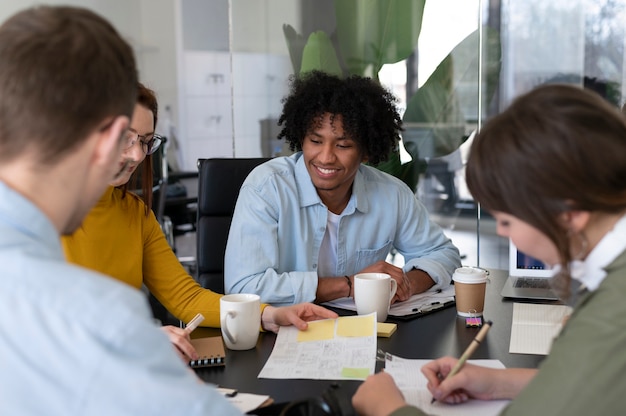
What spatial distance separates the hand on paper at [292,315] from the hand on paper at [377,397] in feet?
1.26

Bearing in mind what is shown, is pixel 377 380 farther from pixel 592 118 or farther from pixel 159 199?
pixel 159 199

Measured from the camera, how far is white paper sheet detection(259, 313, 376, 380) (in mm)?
1336

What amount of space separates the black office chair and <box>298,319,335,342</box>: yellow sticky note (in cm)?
69

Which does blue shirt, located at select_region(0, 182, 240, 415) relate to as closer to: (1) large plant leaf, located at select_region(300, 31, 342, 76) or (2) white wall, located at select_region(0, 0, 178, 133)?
(1) large plant leaf, located at select_region(300, 31, 342, 76)

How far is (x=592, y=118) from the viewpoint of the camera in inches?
37.7

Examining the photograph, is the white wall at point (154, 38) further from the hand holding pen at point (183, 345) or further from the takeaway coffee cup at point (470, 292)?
the hand holding pen at point (183, 345)

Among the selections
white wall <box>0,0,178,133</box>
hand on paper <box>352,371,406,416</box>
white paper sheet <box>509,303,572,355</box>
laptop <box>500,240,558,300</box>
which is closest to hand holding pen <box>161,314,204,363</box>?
hand on paper <box>352,371,406,416</box>

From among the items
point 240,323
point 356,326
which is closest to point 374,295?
point 356,326

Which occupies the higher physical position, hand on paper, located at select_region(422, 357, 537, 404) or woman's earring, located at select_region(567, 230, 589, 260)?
woman's earring, located at select_region(567, 230, 589, 260)

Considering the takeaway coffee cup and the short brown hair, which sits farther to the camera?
the takeaway coffee cup

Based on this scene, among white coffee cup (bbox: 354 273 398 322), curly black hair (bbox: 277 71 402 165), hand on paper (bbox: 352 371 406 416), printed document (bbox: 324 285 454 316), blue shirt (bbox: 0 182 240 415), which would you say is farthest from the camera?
curly black hair (bbox: 277 71 402 165)

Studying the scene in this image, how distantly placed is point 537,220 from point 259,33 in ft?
10.9

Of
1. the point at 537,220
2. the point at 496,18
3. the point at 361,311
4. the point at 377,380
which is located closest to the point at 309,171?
the point at 361,311

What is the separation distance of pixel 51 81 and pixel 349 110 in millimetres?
1452
